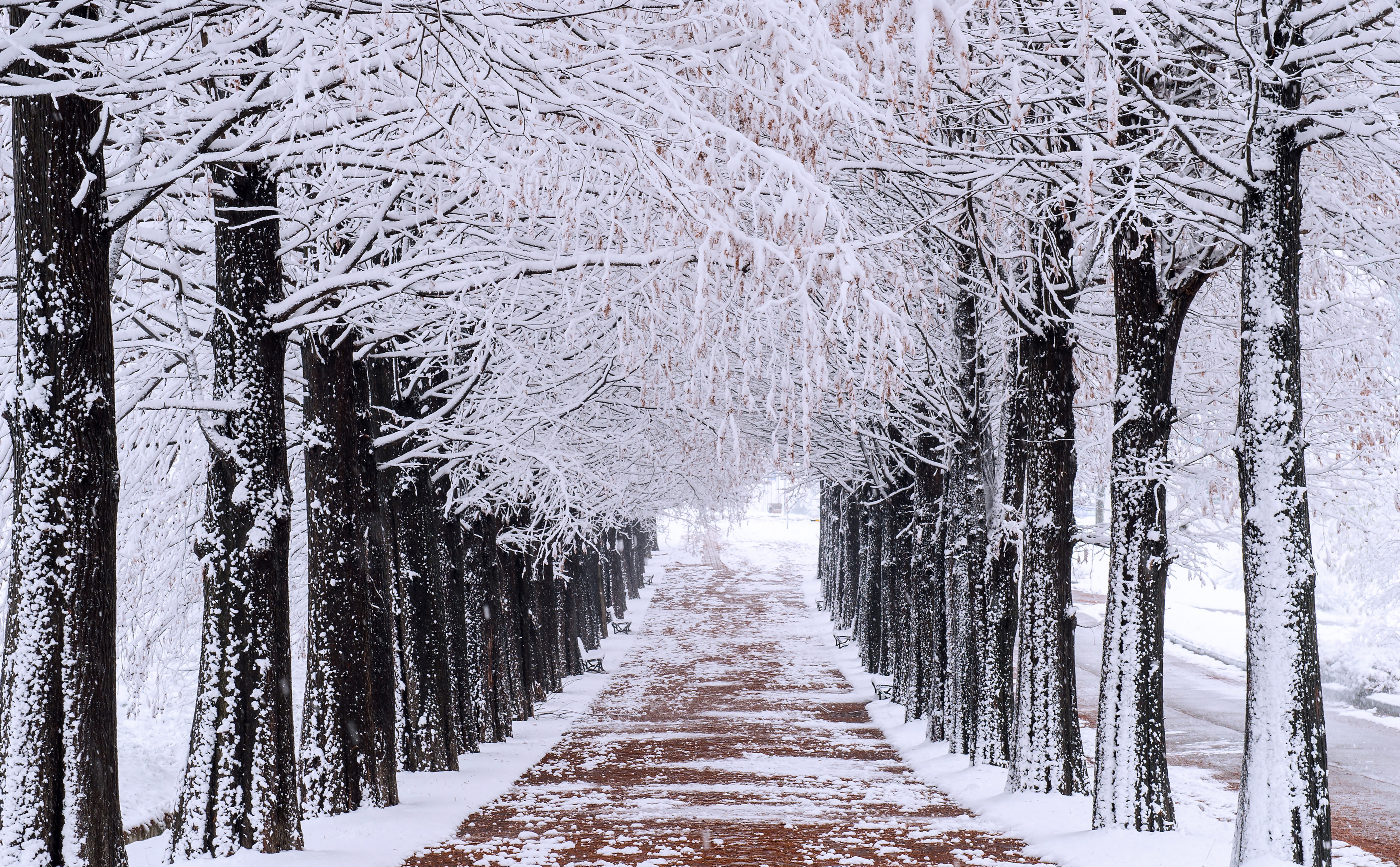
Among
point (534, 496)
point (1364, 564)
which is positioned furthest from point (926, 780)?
point (1364, 564)

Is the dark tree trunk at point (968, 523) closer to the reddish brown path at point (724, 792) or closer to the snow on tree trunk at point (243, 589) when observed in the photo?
the reddish brown path at point (724, 792)

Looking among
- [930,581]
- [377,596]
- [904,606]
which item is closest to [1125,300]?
[377,596]

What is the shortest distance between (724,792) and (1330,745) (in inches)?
464

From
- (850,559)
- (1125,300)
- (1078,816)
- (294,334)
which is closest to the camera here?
(1125,300)

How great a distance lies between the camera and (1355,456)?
50.4ft

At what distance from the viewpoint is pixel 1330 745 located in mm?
19547

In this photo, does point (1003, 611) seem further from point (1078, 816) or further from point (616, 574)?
point (616, 574)

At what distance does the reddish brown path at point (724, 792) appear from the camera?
10.7 metres

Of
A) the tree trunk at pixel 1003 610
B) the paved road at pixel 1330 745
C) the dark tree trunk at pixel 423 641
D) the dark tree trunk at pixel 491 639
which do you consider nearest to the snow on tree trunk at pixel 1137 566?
the paved road at pixel 1330 745

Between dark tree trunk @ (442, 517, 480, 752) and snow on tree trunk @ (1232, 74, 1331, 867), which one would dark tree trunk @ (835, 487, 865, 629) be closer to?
dark tree trunk @ (442, 517, 480, 752)

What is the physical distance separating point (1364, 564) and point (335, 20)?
25809 millimetres

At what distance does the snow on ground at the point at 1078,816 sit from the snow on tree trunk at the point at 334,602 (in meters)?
6.67

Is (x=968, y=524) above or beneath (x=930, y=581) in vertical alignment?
above

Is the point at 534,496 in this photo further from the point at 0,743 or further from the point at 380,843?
the point at 0,743
